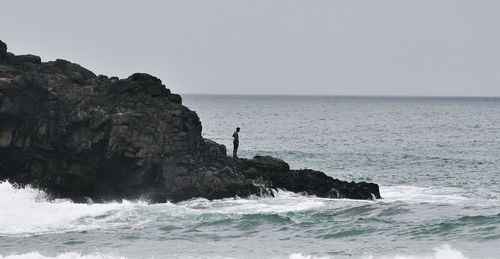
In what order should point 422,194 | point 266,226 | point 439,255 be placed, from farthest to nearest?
point 422,194 → point 266,226 → point 439,255

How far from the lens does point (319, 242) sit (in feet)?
85.0

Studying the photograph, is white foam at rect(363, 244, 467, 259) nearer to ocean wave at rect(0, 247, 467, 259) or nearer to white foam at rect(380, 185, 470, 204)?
ocean wave at rect(0, 247, 467, 259)

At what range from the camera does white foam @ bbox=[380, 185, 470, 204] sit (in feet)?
117

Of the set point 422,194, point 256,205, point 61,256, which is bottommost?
point 422,194

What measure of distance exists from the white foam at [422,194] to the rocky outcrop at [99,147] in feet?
26.1

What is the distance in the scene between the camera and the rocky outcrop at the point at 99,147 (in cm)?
3247

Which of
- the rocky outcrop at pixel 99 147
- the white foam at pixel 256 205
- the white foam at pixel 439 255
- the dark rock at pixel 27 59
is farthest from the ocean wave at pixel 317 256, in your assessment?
the dark rock at pixel 27 59

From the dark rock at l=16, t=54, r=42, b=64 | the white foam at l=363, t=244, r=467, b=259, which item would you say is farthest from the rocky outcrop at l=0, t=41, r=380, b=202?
the white foam at l=363, t=244, r=467, b=259

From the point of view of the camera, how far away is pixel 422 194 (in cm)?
3838

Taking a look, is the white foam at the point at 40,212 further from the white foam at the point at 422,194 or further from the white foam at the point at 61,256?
the white foam at the point at 422,194

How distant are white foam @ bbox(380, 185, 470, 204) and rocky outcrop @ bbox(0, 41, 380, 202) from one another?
7966 millimetres

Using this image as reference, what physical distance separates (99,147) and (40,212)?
4.48 metres

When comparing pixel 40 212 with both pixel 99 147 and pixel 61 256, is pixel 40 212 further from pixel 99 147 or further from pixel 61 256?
pixel 61 256

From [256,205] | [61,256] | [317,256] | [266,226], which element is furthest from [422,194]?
[61,256]
